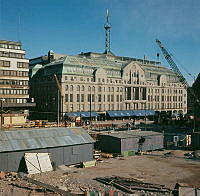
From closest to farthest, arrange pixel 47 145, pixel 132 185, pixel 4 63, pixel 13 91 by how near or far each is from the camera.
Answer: pixel 132 185, pixel 47 145, pixel 4 63, pixel 13 91

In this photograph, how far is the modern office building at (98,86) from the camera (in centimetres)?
11112

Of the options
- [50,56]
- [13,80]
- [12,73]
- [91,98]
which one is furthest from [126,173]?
[50,56]

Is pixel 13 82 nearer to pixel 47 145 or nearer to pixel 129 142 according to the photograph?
pixel 129 142

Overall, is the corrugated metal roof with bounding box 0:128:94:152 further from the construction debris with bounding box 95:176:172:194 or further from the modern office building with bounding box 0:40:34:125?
the modern office building with bounding box 0:40:34:125

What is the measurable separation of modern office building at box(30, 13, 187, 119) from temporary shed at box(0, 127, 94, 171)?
154ft

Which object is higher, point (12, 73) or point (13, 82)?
point (12, 73)

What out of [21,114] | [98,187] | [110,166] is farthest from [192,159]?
[21,114]

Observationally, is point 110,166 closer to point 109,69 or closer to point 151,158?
point 151,158

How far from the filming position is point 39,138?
43.8 metres

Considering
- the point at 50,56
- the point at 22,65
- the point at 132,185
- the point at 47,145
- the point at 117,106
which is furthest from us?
the point at 50,56

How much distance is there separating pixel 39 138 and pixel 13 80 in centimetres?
5377

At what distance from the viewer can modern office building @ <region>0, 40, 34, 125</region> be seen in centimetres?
8981

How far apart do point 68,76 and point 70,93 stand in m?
6.99

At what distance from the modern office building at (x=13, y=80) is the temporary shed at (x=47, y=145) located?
4553 cm
